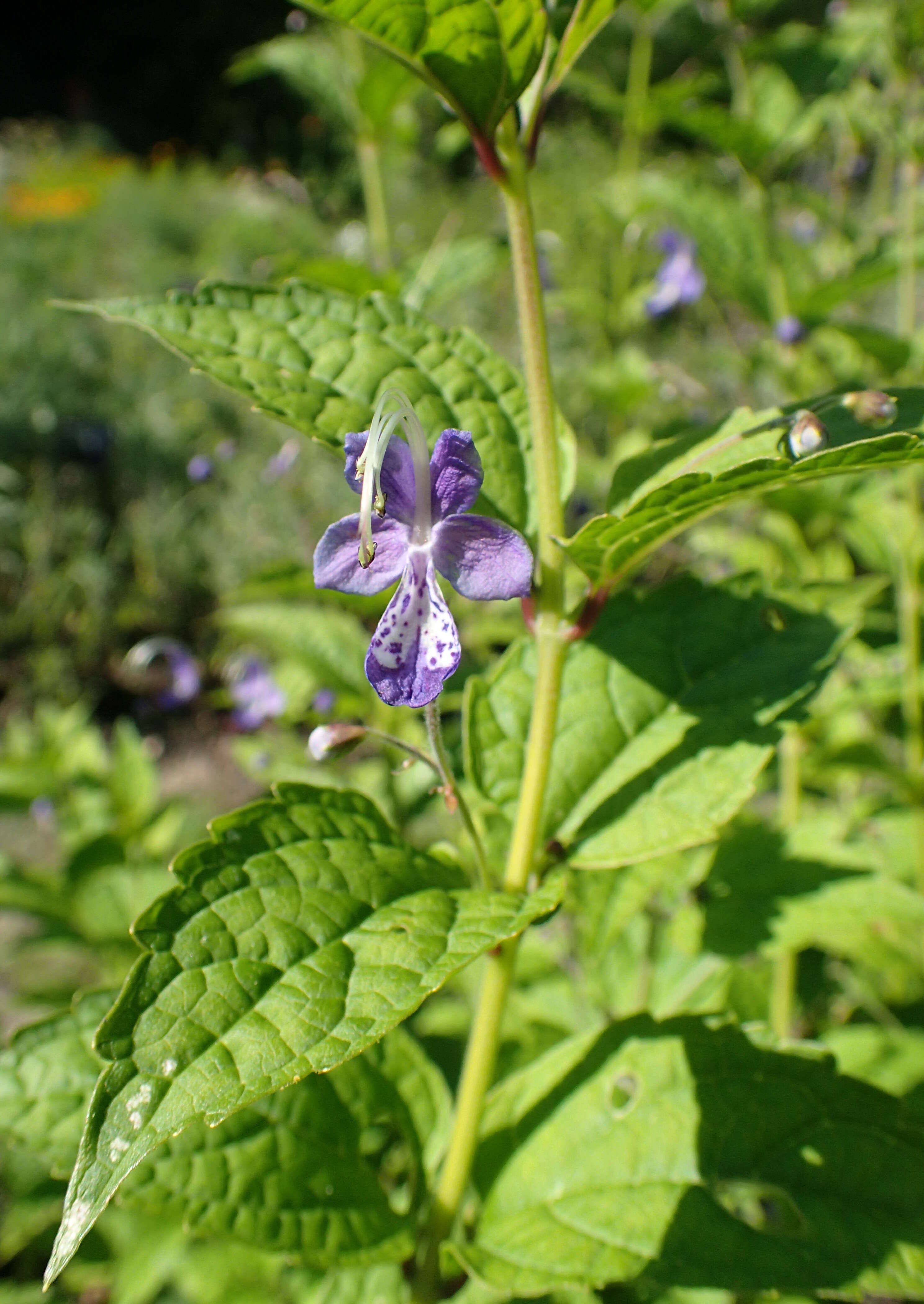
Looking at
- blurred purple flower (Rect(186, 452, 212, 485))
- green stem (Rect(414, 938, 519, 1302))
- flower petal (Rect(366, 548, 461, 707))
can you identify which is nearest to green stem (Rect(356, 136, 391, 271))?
blurred purple flower (Rect(186, 452, 212, 485))

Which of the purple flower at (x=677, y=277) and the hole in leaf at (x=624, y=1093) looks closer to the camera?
Answer: the hole in leaf at (x=624, y=1093)

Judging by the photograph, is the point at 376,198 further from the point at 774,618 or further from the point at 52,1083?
the point at 52,1083

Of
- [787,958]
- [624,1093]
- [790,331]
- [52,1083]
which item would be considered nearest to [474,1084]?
[624,1093]

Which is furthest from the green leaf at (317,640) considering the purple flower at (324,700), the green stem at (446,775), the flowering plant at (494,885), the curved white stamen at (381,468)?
the curved white stamen at (381,468)

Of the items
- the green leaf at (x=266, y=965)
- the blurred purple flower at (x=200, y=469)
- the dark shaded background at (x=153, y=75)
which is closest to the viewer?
the green leaf at (x=266, y=965)

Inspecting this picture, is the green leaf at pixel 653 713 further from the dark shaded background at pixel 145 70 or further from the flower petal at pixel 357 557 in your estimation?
the dark shaded background at pixel 145 70

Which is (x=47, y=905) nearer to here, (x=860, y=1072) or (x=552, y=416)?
(x=860, y=1072)

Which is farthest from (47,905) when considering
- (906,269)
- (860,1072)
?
(906,269)

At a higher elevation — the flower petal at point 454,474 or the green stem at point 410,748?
the flower petal at point 454,474
